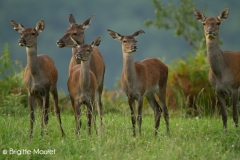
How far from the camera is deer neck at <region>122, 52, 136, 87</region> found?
10.6 m

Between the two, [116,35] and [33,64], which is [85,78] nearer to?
[33,64]

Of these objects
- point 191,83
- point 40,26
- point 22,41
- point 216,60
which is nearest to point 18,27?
point 40,26

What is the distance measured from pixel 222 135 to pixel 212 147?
52.2 inches

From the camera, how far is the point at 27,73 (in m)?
10.6

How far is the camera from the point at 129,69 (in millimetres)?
10594

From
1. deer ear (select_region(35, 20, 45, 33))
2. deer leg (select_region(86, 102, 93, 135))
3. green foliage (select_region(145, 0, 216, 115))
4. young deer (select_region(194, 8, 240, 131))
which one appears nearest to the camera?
deer leg (select_region(86, 102, 93, 135))

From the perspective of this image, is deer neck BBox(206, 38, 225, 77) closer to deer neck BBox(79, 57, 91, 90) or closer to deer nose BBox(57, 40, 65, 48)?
deer neck BBox(79, 57, 91, 90)

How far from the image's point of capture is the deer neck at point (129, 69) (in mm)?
10570

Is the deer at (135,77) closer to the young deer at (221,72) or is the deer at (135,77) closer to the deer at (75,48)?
the deer at (75,48)

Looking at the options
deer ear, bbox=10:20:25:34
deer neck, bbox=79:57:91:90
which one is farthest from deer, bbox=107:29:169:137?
deer ear, bbox=10:20:25:34

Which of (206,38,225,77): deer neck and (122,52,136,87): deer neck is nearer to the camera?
(122,52,136,87): deer neck

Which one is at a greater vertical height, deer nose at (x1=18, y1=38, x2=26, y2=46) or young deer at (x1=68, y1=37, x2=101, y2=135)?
deer nose at (x1=18, y1=38, x2=26, y2=46)

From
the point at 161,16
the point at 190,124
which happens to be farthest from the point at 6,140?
the point at 161,16

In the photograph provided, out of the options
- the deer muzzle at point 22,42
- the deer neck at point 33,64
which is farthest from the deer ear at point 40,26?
the deer muzzle at point 22,42
